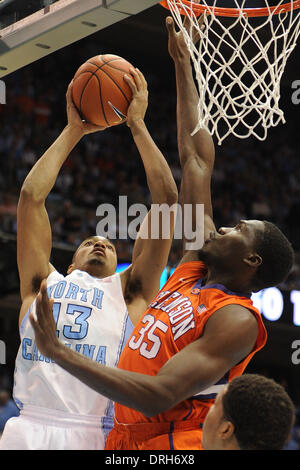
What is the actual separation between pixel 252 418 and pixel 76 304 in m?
1.24

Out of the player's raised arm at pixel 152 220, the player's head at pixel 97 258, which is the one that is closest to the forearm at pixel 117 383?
the player's raised arm at pixel 152 220

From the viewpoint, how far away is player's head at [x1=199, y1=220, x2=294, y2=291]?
2754mm

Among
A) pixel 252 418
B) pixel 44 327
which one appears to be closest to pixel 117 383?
pixel 44 327

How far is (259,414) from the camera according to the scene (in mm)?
A: 2064

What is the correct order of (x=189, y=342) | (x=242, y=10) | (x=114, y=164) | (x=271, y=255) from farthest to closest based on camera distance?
(x=114, y=164) < (x=242, y=10) < (x=271, y=255) < (x=189, y=342)

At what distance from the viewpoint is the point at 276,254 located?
2.75 m

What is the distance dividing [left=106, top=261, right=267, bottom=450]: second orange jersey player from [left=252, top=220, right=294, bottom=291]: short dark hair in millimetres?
119

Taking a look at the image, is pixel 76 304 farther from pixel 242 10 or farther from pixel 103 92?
pixel 242 10

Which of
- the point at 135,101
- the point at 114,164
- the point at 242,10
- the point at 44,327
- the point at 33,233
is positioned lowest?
the point at 114,164

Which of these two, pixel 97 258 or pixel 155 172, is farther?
pixel 97 258

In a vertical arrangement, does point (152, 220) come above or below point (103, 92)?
below

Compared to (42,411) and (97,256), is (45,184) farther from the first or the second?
(42,411)

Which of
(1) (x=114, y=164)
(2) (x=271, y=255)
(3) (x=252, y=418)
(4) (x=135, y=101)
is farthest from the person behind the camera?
(1) (x=114, y=164)
